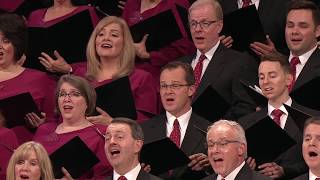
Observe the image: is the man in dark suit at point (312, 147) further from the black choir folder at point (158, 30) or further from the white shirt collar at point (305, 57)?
the black choir folder at point (158, 30)

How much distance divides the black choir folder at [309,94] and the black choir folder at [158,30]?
1.02 meters

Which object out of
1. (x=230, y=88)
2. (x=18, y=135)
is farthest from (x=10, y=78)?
(x=230, y=88)

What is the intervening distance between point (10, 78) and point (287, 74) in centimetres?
195

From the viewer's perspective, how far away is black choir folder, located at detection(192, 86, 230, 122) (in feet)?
23.6

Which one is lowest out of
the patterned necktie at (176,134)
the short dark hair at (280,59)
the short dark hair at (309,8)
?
the patterned necktie at (176,134)

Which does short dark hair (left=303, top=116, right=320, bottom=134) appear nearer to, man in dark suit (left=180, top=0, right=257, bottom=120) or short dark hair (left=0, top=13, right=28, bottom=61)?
man in dark suit (left=180, top=0, right=257, bottom=120)

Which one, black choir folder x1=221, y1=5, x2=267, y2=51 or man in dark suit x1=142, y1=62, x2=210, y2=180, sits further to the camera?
black choir folder x1=221, y1=5, x2=267, y2=51

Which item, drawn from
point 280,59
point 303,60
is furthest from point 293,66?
point 280,59

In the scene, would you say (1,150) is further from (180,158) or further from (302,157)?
(302,157)

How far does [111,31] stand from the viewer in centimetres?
780

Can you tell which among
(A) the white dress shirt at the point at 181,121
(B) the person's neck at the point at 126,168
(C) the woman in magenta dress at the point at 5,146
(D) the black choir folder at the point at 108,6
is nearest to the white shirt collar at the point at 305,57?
(A) the white dress shirt at the point at 181,121

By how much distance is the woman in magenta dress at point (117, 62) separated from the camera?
771 cm

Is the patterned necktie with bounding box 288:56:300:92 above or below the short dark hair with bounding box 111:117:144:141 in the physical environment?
above

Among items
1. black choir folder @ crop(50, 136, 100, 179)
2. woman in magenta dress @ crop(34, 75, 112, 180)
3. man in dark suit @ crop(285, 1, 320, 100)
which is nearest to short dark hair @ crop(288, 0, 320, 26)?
man in dark suit @ crop(285, 1, 320, 100)
